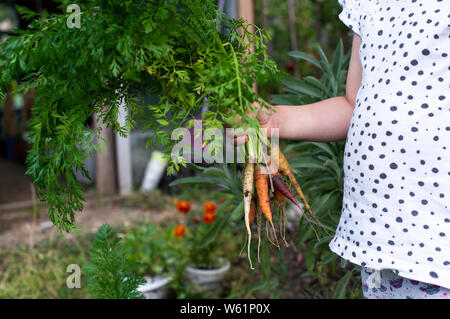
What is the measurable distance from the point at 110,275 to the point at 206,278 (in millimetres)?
886

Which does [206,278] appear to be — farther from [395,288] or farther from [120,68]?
[120,68]

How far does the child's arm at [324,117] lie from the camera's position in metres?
0.95

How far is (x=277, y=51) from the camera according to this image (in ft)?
14.0

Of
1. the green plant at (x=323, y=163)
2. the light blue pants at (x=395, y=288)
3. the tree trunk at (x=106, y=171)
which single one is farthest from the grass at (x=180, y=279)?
the tree trunk at (x=106, y=171)

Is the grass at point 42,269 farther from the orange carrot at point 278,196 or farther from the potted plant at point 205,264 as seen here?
the orange carrot at point 278,196

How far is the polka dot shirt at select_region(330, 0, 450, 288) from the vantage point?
2.54ft

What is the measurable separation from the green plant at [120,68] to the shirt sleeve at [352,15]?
0.32 m

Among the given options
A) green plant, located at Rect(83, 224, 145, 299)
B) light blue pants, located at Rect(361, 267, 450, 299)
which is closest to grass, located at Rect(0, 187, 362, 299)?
green plant, located at Rect(83, 224, 145, 299)

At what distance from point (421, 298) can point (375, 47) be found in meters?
0.53

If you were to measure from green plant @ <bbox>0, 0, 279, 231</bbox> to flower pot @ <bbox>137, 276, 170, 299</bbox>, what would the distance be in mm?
1044

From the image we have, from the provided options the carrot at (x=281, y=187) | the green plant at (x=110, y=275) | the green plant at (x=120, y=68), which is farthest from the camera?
the green plant at (x=110, y=275)

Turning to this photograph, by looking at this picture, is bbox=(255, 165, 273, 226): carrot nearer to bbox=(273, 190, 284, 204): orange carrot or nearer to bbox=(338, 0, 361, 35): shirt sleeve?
bbox=(273, 190, 284, 204): orange carrot

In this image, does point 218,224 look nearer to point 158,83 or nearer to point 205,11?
point 158,83

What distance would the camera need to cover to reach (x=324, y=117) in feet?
3.25
